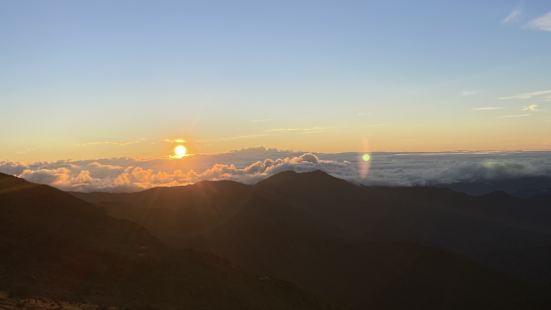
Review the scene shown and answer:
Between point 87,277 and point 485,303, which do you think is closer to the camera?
point 87,277

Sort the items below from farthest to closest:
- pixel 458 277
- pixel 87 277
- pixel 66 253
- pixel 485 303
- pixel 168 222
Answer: pixel 168 222 < pixel 458 277 < pixel 485 303 < pixel 66 253 < pixel 87 277

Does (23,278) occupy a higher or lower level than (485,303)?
higher

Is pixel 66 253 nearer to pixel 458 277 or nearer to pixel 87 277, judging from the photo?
pixel 87 277

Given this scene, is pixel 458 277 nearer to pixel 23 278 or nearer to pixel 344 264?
Answer: pixel 344 264

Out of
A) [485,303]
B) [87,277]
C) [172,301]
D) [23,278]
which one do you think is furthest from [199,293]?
[485,303]

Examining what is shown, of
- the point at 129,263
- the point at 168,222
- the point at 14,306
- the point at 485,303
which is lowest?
the point at 485,303

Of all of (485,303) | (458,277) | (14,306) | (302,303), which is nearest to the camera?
(14,306)

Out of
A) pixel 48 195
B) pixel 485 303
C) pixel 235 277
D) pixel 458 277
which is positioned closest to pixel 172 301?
pixel 235 277
